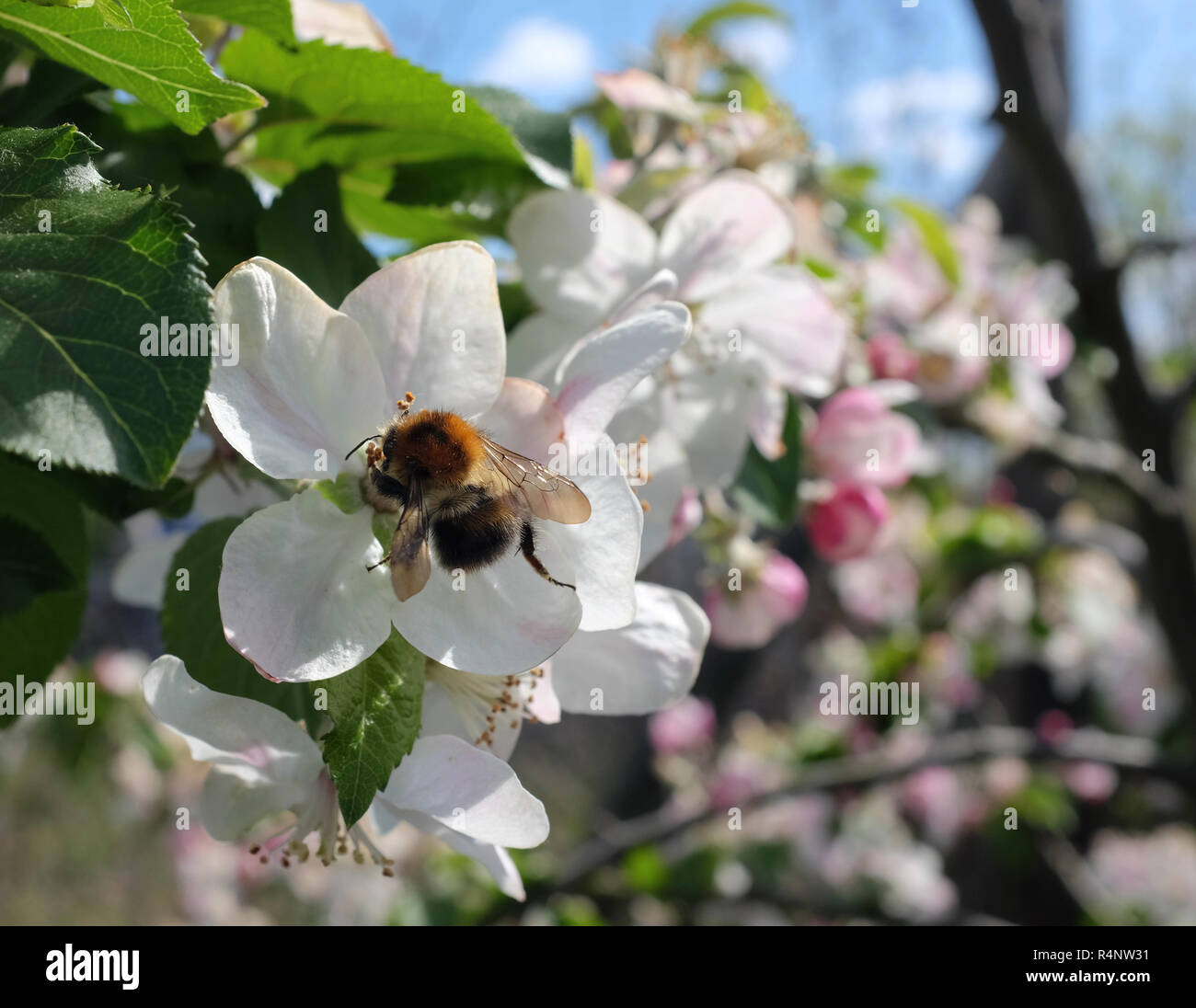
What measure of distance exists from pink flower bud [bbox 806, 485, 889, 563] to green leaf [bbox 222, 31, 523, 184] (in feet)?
1.57

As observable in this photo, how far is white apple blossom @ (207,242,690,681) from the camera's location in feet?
1.32

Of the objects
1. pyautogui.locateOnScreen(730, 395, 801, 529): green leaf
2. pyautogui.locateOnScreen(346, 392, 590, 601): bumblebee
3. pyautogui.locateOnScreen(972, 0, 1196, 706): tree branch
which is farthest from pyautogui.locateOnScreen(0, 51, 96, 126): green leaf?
pyautogui.locateOnScreen(972, 0, 1196, 706): tree branch

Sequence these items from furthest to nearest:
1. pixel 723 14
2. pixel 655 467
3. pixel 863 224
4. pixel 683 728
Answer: pixel 683 728 < pixel 863 224 < pixel 723 14 < pixel 655 467

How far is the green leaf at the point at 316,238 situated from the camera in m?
0.51

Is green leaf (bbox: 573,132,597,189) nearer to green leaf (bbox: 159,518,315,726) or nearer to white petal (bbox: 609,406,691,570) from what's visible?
white petal (bbox: 609,406,691,570)

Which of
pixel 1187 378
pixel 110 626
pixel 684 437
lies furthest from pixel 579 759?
pixel 684 437

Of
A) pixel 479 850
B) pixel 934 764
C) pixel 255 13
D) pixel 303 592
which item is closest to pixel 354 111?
pixel 255 13

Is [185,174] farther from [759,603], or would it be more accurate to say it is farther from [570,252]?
[759,603]

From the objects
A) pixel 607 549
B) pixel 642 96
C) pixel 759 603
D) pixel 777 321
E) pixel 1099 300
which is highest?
pixel 1099 300

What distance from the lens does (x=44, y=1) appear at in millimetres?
404

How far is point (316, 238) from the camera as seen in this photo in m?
0.52

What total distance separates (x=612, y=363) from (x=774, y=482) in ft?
1.07
